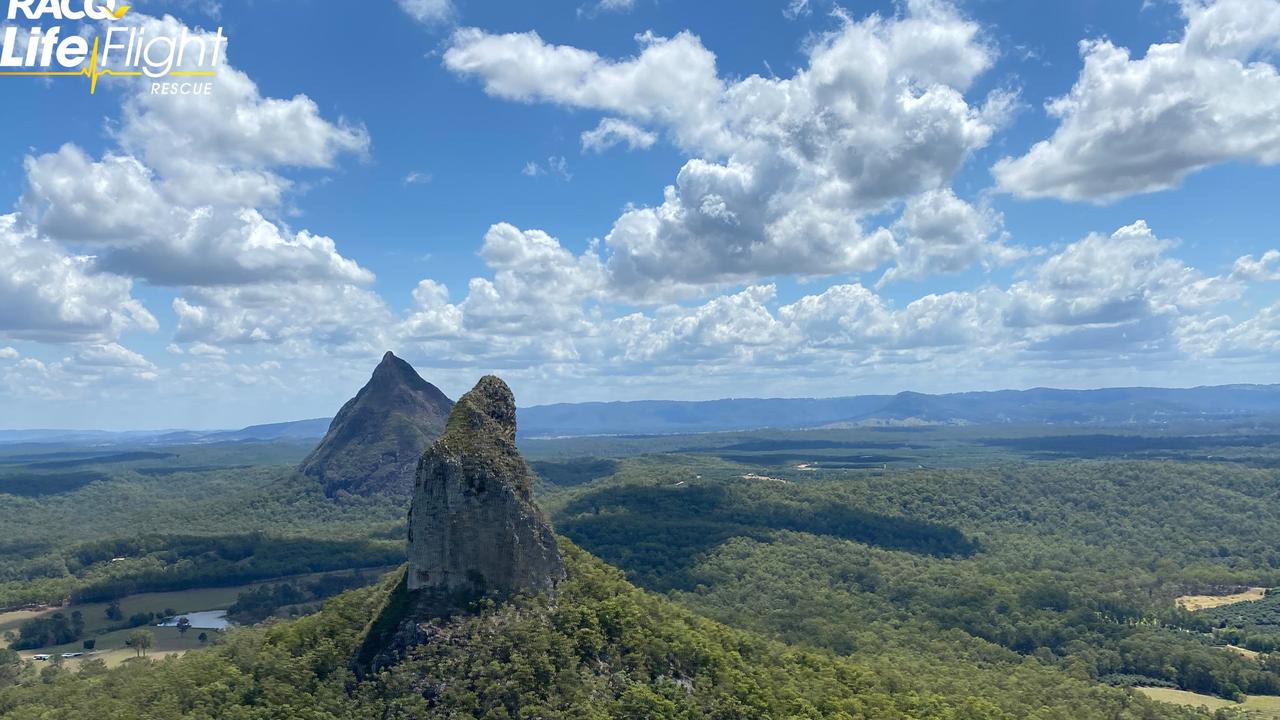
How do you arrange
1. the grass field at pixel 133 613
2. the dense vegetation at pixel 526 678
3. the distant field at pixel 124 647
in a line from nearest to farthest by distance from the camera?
the dense vegetation at pixel 526 678 < the distant field at pixel 124 647 < the grass field at pixel 133 613

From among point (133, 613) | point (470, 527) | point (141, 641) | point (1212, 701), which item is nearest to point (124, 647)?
point (141, 641)

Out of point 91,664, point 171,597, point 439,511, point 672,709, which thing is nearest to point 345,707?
point 439,511

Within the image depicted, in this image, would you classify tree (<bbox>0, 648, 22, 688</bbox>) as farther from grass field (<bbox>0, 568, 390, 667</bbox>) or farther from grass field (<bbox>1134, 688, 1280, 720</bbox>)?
grass field (<bbox>1134, 688, 1280, 720</bbox>)

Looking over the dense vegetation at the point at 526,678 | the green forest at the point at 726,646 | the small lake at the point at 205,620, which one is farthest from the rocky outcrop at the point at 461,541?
the small lake at the point at 205,620

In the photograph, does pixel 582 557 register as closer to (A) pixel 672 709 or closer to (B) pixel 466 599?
(B) pixel 466 599

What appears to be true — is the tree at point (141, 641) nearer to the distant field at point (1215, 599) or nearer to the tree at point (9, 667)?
the tree at point (9, 667)

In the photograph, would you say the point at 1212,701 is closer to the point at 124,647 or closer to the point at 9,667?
the point at 124,647
